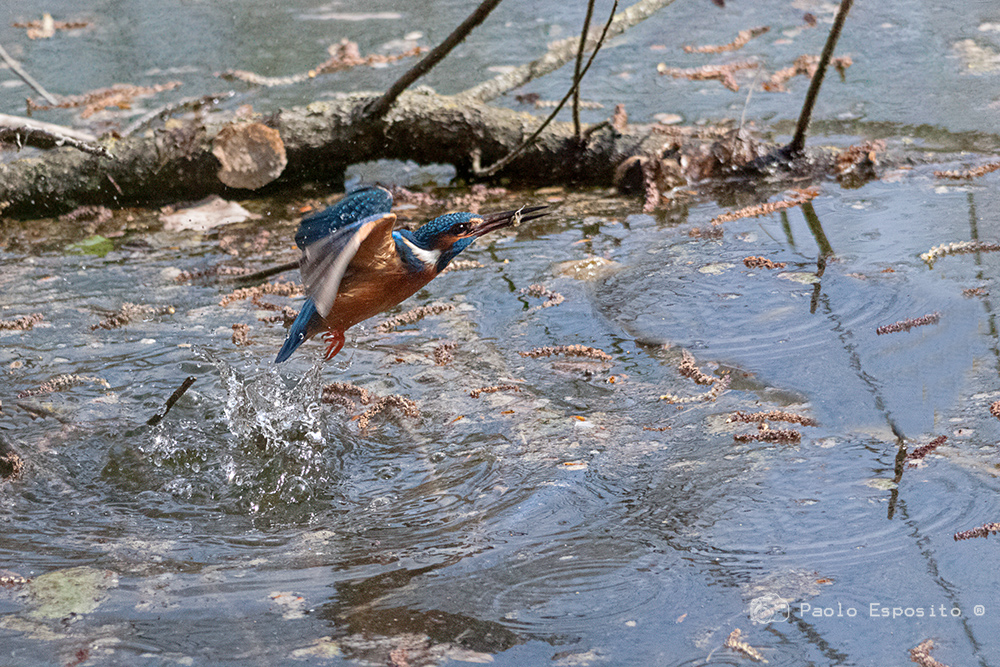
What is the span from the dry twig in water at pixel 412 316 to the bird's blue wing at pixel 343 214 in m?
0.98

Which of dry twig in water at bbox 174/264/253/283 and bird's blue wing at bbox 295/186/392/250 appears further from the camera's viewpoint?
dry twig in water at bbox 174/264/253/283

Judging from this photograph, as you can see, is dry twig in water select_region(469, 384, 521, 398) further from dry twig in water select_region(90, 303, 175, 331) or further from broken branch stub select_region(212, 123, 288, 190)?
broken branch stub select_region(212, 123, 288, 190)

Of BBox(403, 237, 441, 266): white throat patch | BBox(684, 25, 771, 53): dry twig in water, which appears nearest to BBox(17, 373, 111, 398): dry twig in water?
BBox(403, 237, 441, 266): white throat patch

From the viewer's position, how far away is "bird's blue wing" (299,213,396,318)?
2713 mm

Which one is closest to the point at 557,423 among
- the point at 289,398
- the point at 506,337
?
the point at 506,337

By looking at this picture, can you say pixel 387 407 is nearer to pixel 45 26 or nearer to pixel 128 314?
pixel 128 314

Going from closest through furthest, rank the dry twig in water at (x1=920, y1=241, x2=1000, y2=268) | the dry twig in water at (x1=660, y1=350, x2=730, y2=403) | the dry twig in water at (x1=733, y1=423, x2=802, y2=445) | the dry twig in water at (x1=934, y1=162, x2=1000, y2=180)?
the dry twig in water at (x1=733, y1=423, x2=802, y2=445), the dry twig in water at (x1=660, y1=350, x2=730, y2=403), the dry twig in water at (x1=920, y1=241, x2=1000, y2=268), the dry twig in water at (x1=934, y1=162, x2=1000, y2=180)

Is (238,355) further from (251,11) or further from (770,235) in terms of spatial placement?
(251,11)

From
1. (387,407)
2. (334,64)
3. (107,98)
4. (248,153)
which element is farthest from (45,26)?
(387,407)

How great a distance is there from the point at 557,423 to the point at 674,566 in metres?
0.89

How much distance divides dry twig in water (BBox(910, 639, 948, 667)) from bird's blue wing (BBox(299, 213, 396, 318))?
1.76 m

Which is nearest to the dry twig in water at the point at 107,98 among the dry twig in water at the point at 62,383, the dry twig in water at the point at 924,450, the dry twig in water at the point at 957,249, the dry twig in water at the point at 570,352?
the dry twig in water at the point at 62,383

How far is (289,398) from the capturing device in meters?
3.57

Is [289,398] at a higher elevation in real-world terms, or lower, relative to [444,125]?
lower
